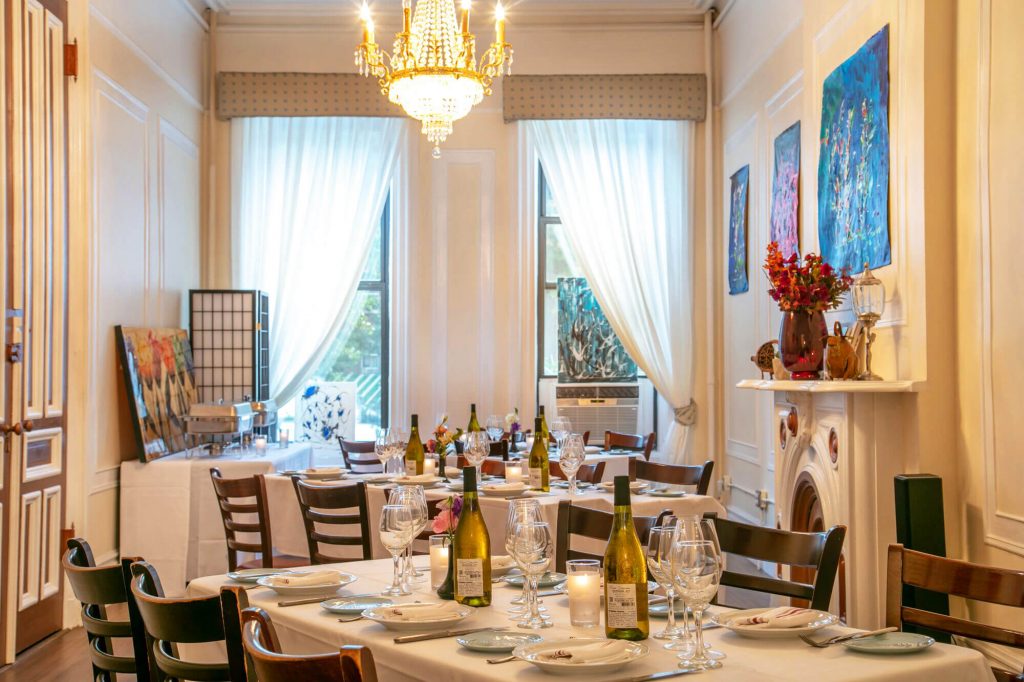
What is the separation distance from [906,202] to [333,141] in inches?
221

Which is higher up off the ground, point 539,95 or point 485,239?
point 539,95

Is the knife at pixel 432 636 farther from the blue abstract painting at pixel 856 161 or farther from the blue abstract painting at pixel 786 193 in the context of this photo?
the blue abstract painting at pixel 786 193

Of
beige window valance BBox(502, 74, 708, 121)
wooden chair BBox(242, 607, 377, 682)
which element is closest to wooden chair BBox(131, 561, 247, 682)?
wooden chair BBox(242, 607, 377, 682)

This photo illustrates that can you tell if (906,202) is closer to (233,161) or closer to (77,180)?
(77,180)

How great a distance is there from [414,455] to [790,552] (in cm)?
309

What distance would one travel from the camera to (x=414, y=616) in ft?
7.57

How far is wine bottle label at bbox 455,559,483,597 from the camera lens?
8.15 feet

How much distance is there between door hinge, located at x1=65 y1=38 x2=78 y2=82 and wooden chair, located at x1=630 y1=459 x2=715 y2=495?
378 centimetres

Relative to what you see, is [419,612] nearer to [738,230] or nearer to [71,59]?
[71,59]

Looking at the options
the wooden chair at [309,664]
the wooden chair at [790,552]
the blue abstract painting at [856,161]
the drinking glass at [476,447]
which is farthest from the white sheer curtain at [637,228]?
the wooden chair at [309,664]

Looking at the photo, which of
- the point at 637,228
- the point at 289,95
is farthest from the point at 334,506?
the point at 289,95

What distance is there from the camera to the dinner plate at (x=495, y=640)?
2076mm

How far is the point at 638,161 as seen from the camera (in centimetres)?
882

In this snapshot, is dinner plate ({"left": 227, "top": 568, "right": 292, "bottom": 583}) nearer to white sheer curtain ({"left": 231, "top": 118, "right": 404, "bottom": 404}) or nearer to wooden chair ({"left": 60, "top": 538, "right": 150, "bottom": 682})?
wooden chair ({"left": 60, "top": 538, "right": 150, "bottom": 682})
